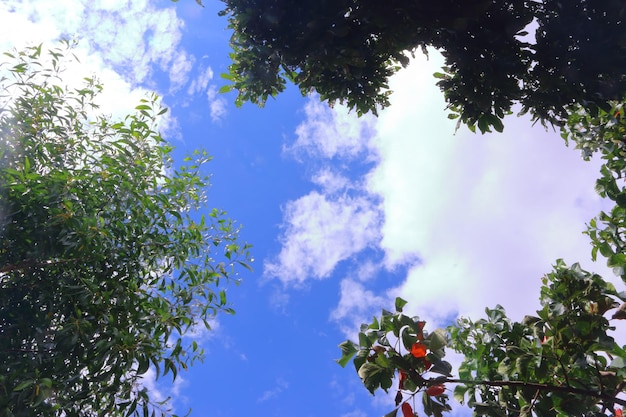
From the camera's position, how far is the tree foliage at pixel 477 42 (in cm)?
325

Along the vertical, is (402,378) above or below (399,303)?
below

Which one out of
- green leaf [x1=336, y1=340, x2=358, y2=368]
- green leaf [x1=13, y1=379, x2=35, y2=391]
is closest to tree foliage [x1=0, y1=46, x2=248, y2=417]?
green leaf [x1=13, y1=379, x2=35, y2=391]

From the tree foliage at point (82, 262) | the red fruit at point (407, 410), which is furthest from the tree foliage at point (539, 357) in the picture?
the tree foliage at point (82, 262)

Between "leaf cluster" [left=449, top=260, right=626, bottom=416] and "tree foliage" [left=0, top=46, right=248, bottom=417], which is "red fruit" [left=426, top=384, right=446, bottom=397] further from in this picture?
"tree foliage" [left=0, top=46, right=248, bottom=417]

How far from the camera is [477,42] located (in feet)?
11.2

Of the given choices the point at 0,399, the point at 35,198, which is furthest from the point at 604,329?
the point at 35,198

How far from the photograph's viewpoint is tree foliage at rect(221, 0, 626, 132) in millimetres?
3252

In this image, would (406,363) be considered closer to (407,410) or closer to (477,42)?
A: (407,410)

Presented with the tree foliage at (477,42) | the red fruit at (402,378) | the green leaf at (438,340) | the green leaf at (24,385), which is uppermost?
the tree foliage at (477,42)

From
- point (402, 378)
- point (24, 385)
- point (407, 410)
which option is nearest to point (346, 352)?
point (402, 378)

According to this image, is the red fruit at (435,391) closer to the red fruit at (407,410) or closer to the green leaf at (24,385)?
the red fruit at (407,410)

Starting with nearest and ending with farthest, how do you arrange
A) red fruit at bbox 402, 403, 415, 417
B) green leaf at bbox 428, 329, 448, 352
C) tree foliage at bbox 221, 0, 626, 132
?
green leaf at bbox 428, 329, 448, 352 < red fruit at bbox 402, 403, 415, 417 < tree foliage at bbox 221, 0, 626, 132

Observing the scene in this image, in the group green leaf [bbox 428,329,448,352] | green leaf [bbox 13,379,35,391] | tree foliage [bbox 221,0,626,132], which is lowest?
green leaf [bbox 428,329,448,352]

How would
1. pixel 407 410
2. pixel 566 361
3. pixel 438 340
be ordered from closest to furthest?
pixel 438 340, pixel 407 410, pixel 566 361
